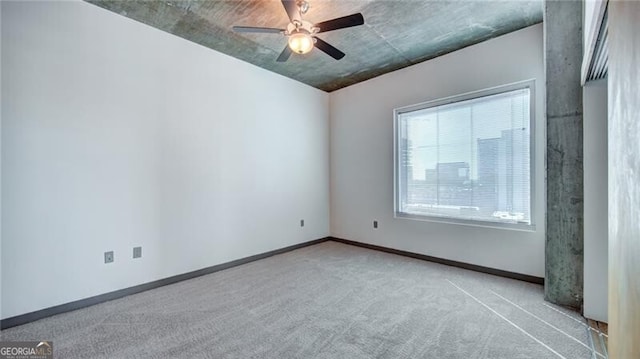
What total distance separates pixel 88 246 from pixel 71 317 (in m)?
0.61

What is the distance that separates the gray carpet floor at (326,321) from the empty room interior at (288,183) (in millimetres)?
21

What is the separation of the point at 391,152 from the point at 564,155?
221 centimetres

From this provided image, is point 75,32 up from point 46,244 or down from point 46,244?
up

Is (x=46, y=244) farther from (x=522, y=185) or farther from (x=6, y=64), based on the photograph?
(x=522, y=185)

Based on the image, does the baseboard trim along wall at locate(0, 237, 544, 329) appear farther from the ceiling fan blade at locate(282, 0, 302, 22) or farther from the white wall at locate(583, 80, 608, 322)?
the ceiling fan blade at locate(282, 0, 302, 22)

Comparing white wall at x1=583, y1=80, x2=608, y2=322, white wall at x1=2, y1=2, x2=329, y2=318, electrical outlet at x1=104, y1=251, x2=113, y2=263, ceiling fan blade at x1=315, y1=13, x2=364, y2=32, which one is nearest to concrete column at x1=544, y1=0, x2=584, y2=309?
white wall at x1=583, y1=80, x2=608, y2=322

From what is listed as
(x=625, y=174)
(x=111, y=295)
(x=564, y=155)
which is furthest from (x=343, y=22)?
(x=111, y=295)

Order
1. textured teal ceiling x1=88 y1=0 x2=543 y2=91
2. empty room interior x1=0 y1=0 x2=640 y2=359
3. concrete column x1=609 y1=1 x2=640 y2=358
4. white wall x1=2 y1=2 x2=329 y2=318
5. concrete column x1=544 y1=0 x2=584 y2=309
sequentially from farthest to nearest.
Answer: textured teal ceiling x1=88 y1=0 x2=543 y2=91
concrete column x1=544 y1=0 x2=584 y2=309
white wall x1=2 y1=2 x2=329 y2=318
empty room interior x1=0 y1=0 x2=640 y2=359
concrete column x1=609 y1=1 x2=640 y2=358

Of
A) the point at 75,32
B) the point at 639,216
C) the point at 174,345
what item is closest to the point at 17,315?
the point at 174,345

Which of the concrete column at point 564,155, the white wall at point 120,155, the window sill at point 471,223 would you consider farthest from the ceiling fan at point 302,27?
the window sill at point 471,223

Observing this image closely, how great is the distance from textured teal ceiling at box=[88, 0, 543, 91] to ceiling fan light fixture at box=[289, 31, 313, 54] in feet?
1.41

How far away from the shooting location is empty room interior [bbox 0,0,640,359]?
2096mm

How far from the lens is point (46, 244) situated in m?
2.42

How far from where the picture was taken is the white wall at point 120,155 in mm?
2330
